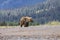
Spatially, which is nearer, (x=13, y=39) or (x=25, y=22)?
(x=13, y=39)

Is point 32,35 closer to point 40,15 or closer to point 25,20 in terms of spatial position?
point 25,20

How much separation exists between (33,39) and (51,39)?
3.05 feet

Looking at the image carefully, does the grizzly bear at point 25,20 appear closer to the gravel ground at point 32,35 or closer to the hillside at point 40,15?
the hillside at point 40,15

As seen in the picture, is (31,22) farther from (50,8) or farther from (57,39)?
(50,8)

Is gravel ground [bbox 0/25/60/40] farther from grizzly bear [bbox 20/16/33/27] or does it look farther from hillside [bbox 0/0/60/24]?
hillside [bbox 0/0/60/24]

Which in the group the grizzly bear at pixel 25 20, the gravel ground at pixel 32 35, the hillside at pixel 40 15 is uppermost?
the gravel ground at pixel 32 35

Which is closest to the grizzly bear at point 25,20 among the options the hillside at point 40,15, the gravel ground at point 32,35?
the hillside at point 40,15

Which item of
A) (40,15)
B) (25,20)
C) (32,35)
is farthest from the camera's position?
(40,15)

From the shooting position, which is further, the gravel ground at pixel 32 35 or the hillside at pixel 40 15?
the hillside at pixel 40 15

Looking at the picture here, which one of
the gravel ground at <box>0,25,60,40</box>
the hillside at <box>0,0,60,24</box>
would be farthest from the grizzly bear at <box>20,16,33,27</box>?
the gravel ground at <box>0,25,60,40</box>

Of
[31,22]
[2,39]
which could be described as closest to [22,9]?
[31,22]

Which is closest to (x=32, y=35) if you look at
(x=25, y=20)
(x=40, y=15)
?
(x=25, y=20)

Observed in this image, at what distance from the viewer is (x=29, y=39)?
14.4 meters

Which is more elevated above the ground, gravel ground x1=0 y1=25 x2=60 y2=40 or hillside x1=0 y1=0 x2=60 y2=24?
gravel ground x1=0 y1=25 x2=60 y2=40
